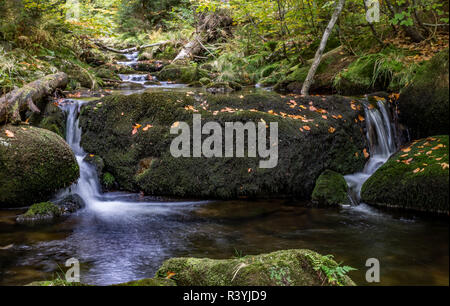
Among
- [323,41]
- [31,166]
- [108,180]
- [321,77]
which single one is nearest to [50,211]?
[31,166]

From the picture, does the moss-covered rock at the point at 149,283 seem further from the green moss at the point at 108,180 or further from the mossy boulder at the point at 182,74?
the mossy boulder at the point at 182,74

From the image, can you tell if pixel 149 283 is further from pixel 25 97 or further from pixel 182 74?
pixel 182 74

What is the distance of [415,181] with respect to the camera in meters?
3.83

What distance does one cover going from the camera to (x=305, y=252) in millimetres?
2646

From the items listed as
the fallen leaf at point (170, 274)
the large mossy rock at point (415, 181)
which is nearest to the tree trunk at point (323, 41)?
the large mossy rock at point (415, 181)

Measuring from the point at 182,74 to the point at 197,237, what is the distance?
32.1 feet

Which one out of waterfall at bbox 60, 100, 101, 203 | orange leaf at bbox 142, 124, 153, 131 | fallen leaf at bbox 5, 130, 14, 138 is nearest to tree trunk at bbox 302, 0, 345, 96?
orange leaf at bbox 142, 124, 153, 131

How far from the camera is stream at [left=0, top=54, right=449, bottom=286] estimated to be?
3.47 meters

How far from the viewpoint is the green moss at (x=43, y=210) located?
5176 millimetres

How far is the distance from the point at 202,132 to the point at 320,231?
8.99ft

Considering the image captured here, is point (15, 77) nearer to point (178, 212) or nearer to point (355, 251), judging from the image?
point (178, 212)

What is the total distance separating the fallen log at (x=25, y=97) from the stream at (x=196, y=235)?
1498 millimetres
